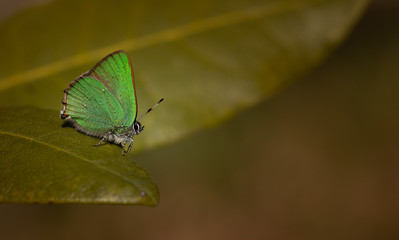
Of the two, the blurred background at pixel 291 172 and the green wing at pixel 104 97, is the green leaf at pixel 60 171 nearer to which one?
the green wing at pixel 104 97

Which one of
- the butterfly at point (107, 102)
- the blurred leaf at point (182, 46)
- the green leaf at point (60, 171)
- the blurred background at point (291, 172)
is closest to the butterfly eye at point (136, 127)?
the butterfly at point (107, 102)

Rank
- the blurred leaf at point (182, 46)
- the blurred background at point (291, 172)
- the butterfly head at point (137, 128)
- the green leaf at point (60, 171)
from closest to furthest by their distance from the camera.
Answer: the green leaf at point (60, 171)
the blurred leaf at point (182, 46)
the butterfly head at point (137, 128)
the blurred background at point (291, 172)

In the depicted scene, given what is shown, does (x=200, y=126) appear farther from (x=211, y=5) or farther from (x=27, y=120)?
(x=27, y=120)

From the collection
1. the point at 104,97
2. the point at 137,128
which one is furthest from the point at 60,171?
the point at 104,97

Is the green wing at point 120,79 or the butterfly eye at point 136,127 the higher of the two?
the green wing at point 120,79

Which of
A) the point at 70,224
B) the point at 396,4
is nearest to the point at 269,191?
the point at 70,224

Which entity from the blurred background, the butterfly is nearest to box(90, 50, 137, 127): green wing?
the butterfly
